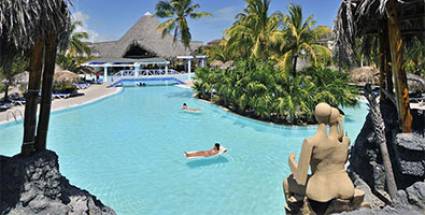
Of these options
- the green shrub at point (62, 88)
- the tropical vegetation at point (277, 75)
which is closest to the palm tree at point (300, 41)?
the tropical vegetation at point (277, 75)

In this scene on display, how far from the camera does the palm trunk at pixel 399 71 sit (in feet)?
15.9

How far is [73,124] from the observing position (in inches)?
522

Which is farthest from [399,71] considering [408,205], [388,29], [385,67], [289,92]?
[289,92]

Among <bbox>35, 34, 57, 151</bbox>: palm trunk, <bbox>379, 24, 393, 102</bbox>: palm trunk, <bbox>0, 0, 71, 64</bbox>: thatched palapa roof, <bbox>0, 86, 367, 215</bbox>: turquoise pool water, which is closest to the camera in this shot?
<bbox>0, 0, 71, 64</bbox>: thatched palapa roof

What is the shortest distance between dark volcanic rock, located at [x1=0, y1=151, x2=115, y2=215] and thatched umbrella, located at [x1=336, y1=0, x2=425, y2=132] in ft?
15.2

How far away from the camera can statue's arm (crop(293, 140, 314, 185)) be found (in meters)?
3.59

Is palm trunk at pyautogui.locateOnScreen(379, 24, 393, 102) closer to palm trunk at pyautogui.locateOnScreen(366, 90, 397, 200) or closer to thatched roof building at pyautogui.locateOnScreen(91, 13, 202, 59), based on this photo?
palm trunk at pyautogui.locateOnScreen(366, 90, 397, 200)

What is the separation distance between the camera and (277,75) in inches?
492

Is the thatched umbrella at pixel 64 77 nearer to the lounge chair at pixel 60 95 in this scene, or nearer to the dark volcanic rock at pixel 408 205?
the lounge chair at pixel 60 95

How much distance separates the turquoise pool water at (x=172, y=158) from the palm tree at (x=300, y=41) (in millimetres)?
3247

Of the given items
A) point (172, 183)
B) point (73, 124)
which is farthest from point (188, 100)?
point (172, 183)

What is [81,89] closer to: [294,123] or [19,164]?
[294,123]

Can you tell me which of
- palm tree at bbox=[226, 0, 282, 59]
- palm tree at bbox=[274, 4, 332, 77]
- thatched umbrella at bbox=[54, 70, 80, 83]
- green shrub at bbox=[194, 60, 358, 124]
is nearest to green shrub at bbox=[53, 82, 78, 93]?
thatched umbrella at bbox=[54, 70, 80, 83]

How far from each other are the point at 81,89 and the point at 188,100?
9892mm
